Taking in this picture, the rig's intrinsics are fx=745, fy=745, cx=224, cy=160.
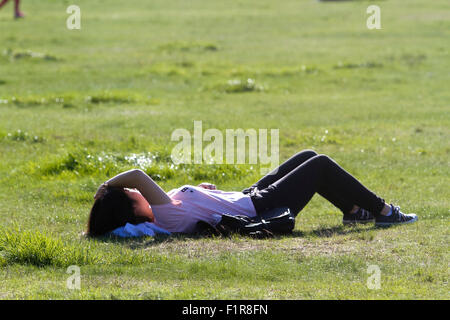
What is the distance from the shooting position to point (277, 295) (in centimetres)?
570

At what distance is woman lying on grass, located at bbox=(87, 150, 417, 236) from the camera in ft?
23.5

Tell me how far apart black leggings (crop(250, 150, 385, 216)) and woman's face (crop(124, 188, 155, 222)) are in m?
1.04

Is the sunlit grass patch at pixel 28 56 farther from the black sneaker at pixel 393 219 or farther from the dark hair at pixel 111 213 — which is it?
the black sneaker at pixel 393 219

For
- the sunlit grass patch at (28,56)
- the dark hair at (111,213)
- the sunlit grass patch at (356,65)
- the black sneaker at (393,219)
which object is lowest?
the black sneaker at (393,219)

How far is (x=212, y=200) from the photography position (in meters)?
7.36

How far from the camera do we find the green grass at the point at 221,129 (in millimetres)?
6281

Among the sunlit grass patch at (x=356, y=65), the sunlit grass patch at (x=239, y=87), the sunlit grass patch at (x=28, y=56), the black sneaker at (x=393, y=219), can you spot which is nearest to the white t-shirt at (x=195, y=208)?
the black sneaker at (x=393, y=219)

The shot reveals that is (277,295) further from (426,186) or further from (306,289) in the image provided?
(426,186)

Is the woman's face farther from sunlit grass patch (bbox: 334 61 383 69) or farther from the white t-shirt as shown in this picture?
sunlit grass patch (bbox: 334 61 383 69)

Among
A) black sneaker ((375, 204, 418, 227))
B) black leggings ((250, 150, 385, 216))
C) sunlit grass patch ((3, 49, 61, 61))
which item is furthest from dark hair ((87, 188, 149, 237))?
sunlit grass patch ((3, 49, 61, 61))

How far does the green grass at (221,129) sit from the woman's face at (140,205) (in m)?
0.34

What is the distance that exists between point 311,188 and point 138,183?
1.76 meters

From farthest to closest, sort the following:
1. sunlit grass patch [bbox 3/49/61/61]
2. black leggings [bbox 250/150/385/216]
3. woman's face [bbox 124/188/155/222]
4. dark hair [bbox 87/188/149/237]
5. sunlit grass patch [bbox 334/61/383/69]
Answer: sunlit grass patch [bbox 3/49/61/61]
sunlit grass patch [bbox 334/61/383/69]
black leggings [bbox 250/150/385/216]
woman's face [bbox 124/188/155/222]
dark hair [bbox 87/188/149/237]

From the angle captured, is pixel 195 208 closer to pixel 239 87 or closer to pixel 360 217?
pixel 360 217
